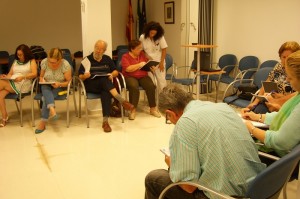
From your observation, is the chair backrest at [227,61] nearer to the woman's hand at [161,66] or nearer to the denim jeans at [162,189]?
the woman's hand at [161,66]

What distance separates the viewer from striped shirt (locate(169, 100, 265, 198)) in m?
1.45

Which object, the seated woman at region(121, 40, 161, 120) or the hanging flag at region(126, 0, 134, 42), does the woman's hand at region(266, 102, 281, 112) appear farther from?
the hanging flag at region(126, 0, 134, 42)

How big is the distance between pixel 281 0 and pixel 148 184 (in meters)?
4.13

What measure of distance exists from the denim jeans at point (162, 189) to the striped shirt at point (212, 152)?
0.10 m

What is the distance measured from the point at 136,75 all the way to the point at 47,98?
131 cm

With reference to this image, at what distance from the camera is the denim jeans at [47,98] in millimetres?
4070

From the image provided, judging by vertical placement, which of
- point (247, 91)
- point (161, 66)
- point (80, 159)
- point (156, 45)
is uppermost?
point (156, 45)

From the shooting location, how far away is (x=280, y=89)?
3.11 meters

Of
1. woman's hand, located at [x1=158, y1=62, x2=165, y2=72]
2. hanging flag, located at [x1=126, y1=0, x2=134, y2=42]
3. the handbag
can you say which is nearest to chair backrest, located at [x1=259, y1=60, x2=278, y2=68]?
the handbag

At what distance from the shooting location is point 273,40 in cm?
510

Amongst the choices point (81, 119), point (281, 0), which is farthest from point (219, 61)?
point (81, 119)

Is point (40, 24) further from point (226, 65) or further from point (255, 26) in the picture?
point (255, 26)

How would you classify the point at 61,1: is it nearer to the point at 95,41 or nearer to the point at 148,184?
the point at 95,41

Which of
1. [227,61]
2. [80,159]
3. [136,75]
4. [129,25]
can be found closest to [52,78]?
[136,75]
